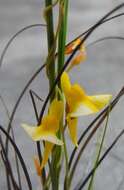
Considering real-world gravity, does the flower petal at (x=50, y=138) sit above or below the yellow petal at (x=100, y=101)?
below

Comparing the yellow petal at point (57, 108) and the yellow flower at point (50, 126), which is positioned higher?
the yellow petal at point (57, 108)

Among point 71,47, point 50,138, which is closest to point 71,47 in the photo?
point 71,47

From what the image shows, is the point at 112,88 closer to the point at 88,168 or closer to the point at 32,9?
the point at 88,168

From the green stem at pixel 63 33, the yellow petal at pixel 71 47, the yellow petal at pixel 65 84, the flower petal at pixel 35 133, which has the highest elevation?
the green stem at pixel 63 33

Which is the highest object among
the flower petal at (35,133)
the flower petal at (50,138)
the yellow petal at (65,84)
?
the yellow petal at (65,84)

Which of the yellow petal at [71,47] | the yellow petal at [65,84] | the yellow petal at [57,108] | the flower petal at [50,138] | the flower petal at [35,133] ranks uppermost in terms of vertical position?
the yellow petal at [71,47]

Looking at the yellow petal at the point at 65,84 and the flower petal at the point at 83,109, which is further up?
the yellow petal at the point at 65,84

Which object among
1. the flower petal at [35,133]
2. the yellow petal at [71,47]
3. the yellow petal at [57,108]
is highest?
the yellow petal at [71,47]

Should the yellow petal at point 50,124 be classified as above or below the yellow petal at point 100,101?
below

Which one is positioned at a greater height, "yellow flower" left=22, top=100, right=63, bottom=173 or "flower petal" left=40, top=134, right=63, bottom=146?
"yellow flower" left=22, top=100, right=63, bottom=173
